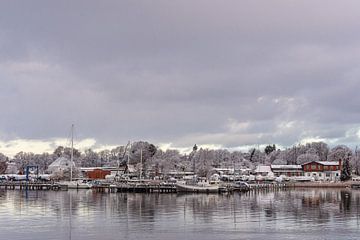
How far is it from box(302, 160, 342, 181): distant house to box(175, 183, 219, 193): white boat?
245 feet

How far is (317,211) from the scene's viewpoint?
60250 millimetres

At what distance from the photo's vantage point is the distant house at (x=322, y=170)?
175250 mm

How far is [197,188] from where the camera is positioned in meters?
109

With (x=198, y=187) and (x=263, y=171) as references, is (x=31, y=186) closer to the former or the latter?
(x=198, y=187)

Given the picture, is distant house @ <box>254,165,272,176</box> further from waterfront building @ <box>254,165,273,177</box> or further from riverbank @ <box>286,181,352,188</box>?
riverbank @ <box>286,181,352,188</box>

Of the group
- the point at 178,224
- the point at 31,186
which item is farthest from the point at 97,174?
the point at 178,224

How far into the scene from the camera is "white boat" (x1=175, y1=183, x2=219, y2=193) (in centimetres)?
10844

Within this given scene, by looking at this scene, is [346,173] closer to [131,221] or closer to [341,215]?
[341,215]

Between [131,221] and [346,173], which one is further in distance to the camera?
[346,173]

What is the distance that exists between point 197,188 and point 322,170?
86.2m

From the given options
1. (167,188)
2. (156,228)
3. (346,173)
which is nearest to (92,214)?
(156,228)

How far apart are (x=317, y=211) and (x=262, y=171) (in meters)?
123

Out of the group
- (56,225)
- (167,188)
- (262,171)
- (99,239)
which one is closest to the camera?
(99,239)

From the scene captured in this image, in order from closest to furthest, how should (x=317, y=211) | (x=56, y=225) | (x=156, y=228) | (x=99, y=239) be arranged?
(x=99, y=239), (x=156, y=228), (x=56, y=225), (x=317, y=211)
